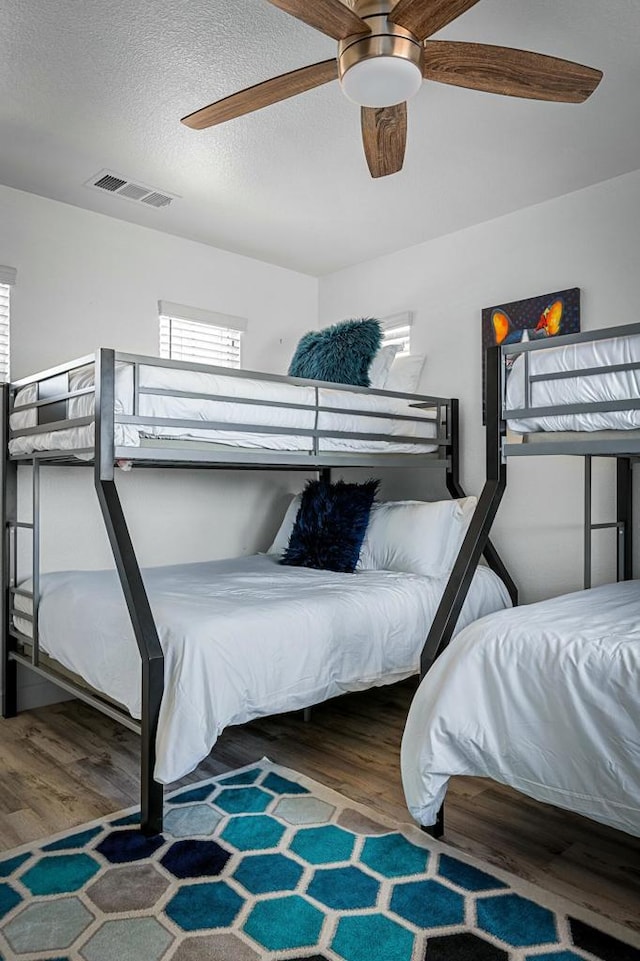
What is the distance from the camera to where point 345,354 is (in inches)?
130

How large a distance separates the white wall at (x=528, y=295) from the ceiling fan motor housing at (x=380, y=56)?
5.73 ft

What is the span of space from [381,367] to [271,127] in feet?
4.35


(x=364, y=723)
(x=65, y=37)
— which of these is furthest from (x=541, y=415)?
(x=65, y=37)

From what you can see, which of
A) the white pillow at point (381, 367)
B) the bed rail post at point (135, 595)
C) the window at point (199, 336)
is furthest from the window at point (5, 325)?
the white pillow at point (381, 367)

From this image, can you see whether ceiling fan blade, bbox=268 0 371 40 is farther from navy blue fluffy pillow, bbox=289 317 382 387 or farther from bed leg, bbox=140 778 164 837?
bed leg, bbox=140 778 164 837

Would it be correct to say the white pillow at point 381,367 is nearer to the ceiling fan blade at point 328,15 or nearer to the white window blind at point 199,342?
the white window blind at point 199,342

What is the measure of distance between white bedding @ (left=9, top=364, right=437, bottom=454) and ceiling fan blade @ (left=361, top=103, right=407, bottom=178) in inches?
36.2

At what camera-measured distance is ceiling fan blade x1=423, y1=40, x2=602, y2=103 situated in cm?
171

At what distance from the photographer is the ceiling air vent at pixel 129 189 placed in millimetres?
3025

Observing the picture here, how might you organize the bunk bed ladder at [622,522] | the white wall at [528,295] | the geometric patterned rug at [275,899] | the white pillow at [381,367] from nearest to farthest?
the geometric patterned rug at [275,899] → the bunk bed ladder at [622,522] → the white wall at [528,295] → the white pillow at [381,367]

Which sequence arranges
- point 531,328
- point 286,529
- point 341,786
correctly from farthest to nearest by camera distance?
point 286,529
point 531,328
point 341,786

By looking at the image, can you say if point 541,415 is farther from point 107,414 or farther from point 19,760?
point 19,760

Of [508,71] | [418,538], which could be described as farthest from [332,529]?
[508,71]

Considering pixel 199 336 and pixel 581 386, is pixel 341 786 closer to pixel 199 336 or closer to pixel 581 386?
pixel 581 386
